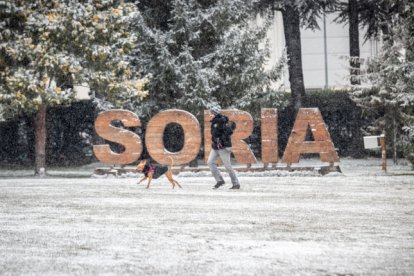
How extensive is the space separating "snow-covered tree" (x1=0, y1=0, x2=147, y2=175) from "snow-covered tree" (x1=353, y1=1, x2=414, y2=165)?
8300mm

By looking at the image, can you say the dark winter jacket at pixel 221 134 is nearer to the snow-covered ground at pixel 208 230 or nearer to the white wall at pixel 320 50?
the snow-covered ground at pixel 208 230

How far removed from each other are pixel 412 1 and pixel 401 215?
14.7 m

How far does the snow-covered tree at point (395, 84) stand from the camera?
28859 mm

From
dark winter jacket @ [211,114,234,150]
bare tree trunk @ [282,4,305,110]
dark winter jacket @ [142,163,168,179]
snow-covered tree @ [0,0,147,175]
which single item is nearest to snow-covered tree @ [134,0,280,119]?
snow-covered tree @ [0,0,147,175]

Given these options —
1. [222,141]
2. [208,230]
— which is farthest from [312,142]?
[208,230]

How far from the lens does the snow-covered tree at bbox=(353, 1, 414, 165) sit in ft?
94.7

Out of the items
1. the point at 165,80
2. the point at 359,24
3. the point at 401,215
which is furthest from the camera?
the point at 359,24

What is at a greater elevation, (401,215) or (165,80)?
(165,80)

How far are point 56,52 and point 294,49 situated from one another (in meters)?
12.0

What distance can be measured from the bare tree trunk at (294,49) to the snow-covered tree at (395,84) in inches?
106

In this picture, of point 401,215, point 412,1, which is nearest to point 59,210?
point 401,215

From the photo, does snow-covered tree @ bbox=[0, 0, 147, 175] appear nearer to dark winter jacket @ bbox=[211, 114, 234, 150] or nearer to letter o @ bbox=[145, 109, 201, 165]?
letter o @ bbox=[145, 109, 201, 165]

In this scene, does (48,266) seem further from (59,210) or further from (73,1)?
(73,1)

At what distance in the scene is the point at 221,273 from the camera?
9242 millimetres
